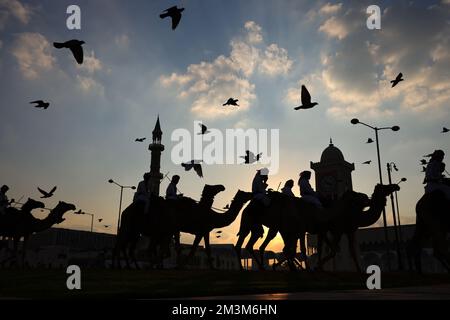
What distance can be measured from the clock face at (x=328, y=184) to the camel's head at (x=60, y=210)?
7172 centimetres

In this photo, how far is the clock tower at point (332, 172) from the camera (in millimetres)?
86562

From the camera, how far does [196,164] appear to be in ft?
60.8

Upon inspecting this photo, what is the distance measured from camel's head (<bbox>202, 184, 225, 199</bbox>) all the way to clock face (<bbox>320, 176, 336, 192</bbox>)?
73.5 metres

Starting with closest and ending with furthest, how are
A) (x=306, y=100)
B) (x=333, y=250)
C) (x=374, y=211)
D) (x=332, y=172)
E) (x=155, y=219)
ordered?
1. (x=306, y=100)
2. (x=333, y=250)
3. (x=374, y=211)
4. (x=155, y=219)
5. (x=332, y=172)

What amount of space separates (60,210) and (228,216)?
9.32 meters

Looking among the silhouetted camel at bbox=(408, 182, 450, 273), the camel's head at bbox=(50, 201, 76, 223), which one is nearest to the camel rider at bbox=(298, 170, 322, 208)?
the silhouetted camel at bbox=(408, 182, 450, 273)

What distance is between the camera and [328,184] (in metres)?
86.9

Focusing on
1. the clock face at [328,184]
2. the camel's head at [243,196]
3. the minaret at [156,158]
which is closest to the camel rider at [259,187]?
the camel's head at [243,196]

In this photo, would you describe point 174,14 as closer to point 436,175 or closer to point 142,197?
point 142,197

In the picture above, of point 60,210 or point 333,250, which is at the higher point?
Result: point 60,210

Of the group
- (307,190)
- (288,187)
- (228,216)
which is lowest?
(228,216)

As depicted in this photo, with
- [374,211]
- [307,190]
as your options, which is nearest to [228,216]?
[307,190]
